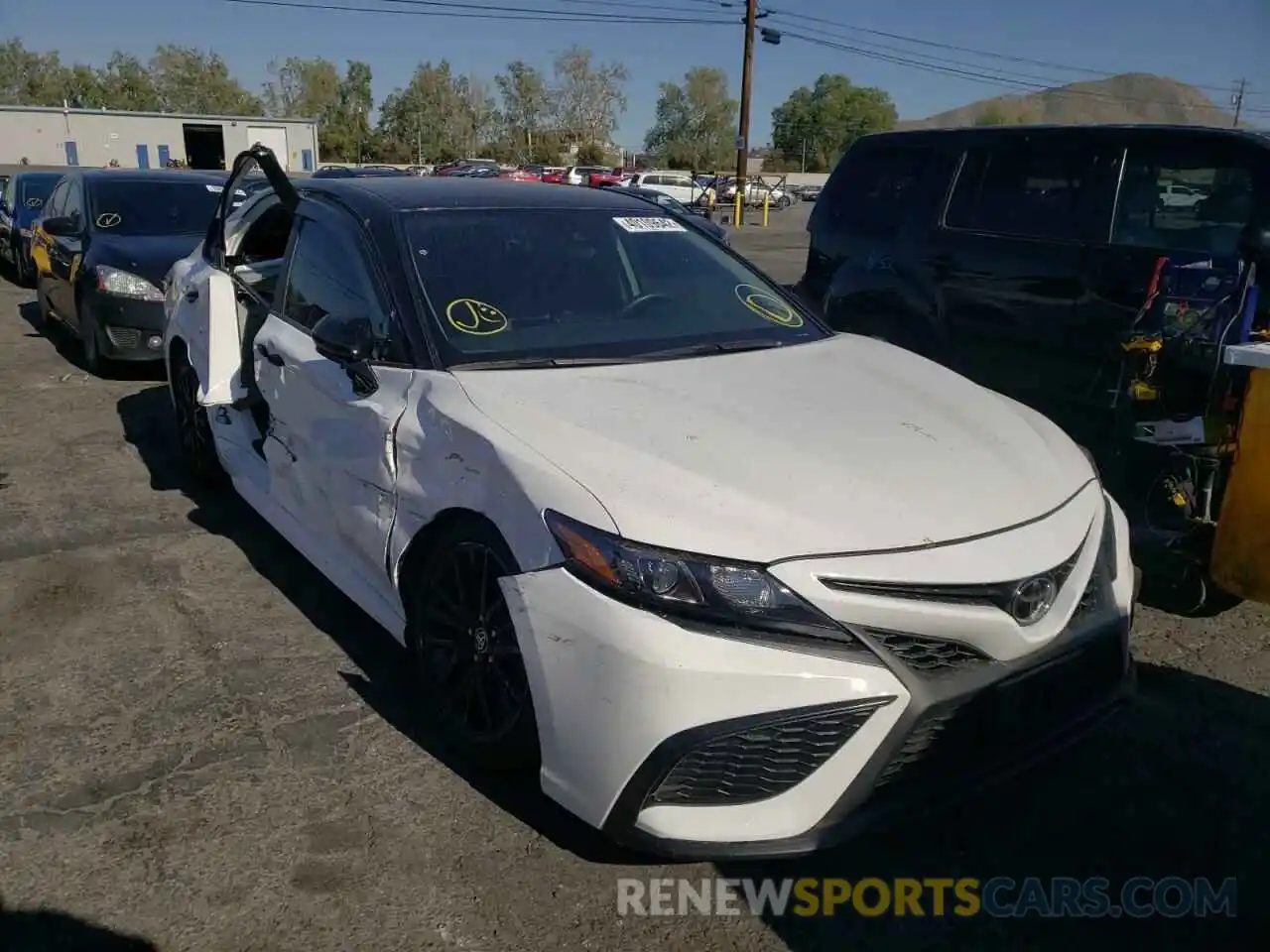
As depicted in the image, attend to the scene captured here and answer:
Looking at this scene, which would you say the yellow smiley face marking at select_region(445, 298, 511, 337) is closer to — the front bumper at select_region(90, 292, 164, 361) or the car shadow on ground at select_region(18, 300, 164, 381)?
the front bumper at select_region(90, 292, 164, 361)

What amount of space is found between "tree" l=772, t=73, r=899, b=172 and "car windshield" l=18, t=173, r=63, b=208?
8630 centimetres

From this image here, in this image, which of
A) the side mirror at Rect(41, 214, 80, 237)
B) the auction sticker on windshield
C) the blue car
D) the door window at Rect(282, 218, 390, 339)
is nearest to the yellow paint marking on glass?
the auction sticker on windshield

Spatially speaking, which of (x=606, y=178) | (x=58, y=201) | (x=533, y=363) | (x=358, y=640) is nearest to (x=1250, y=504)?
(x=533, y=363)

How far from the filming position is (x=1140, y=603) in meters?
4.31

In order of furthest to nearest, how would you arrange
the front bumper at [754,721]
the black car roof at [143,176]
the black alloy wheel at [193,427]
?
1. the black car roof at [143,176]
2. the black alloy wheel at [193,427]
3. the front bumper at [754,721]

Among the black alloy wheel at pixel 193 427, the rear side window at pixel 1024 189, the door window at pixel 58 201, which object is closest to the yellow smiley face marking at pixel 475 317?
the black alloy wheel at pixel 193 427

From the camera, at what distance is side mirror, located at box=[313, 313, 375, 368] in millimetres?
Answer: 3246

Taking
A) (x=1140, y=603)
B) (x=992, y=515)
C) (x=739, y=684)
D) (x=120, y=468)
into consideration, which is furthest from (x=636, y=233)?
(x=120, y=468)

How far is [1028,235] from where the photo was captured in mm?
5488

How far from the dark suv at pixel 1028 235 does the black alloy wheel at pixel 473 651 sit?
3372 mm

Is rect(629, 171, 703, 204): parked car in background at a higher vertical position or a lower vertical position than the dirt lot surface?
lower

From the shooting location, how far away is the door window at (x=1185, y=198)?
4777mm

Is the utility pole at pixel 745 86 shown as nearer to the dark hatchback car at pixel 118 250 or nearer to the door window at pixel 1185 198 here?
the dark hatchback car at pixel 118 250

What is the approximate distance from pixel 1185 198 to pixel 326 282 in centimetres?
400
